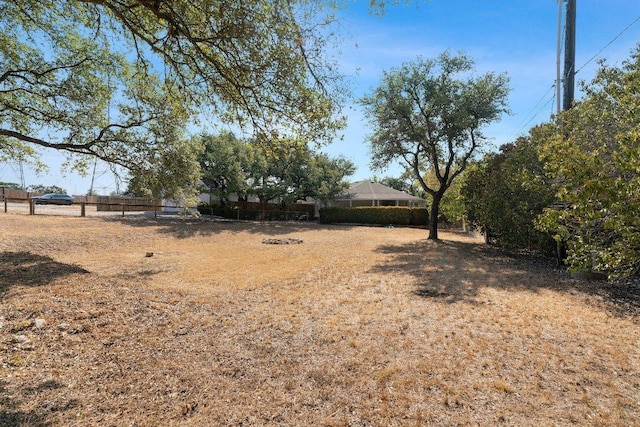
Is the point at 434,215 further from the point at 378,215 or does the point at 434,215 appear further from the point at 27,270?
the point at 27,270

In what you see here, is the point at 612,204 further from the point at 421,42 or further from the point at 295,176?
the point at 295,176

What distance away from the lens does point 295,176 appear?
2527cm

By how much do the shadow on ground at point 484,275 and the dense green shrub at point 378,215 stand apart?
12511 mm

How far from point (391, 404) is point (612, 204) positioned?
349cm

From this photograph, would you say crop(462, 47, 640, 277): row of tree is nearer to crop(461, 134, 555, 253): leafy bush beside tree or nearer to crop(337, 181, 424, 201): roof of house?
crop(461, 134, 555, 253): leafy bush beside tree

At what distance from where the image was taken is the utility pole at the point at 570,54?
8.18m

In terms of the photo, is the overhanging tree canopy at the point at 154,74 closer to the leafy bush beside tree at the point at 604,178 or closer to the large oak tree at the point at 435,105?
the leafy bush beside tree at the point at 604,178

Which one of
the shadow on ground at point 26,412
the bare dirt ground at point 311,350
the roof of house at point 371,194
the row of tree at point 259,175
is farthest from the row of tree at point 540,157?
the roof of house at point 371,194

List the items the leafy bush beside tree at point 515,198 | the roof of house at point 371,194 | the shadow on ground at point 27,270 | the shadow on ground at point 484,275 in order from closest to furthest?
the shadow on ground at point 27,270
the shadow on ground at point 484,275
the leafy bush beside tree at point 515,198
the roof of house at point 371,194

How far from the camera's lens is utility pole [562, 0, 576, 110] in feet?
26.8

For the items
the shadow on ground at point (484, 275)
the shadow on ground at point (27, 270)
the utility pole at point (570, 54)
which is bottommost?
the shadow on ground at point (484, 275)

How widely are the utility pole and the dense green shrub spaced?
17064 millimetres

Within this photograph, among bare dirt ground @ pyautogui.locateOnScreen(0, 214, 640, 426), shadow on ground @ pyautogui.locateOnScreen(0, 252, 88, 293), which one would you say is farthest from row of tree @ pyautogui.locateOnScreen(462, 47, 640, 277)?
shadow on ground @ pyautogui.locateOnScreen(0, 252, 88, 293)

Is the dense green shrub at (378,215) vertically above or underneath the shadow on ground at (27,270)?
above
